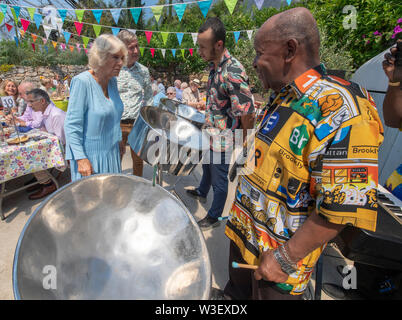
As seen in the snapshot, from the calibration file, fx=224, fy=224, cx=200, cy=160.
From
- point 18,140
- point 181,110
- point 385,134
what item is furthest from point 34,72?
point 385,134

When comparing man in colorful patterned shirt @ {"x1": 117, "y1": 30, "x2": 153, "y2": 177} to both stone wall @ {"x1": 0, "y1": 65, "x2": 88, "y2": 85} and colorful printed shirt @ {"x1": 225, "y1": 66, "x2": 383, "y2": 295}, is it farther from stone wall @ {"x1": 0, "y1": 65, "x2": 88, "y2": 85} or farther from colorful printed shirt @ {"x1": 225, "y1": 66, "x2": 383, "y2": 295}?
stone wall @ {"x1": 0, "y1": 65, "x2": 88, "y2": 85}

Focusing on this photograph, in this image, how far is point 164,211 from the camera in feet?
2.64

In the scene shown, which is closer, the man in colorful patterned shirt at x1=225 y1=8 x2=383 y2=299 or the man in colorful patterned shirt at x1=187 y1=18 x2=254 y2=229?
the man in colorful patterned shirt at x1=225 y1=8 x2=383 y2=299

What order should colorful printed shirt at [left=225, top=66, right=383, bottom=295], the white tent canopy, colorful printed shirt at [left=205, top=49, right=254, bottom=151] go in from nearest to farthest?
colorful printed shirt at [left=225, top=66, right=383, bottom=295] < colorful printed shirt at [left=205, top=49, right=254, bottom=151] < the white tent canopy

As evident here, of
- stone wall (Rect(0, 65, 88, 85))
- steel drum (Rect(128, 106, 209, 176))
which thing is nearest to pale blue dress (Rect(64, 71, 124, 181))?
steel drum (Rect(128, 106, 209, 176))

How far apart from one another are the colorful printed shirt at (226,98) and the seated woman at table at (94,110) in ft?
1.91

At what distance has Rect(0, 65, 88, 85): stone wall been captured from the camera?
10052mm

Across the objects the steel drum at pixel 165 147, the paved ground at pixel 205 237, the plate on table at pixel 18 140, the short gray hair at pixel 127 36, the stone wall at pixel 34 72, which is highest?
the stone wall at pixel 34 72

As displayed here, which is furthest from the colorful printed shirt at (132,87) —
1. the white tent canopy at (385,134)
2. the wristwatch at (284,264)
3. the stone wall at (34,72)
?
the stone wall at (34,72)

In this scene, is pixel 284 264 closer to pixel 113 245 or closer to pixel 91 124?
pixel 113 245

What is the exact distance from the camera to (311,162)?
594 millimetres

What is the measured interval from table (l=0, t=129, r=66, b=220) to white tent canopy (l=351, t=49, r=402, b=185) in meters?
3.24

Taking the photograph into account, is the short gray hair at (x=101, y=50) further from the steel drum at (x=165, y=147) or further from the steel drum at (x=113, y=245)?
the steel drum at (x=113, y=245)

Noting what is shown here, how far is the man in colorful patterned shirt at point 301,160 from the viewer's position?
54 cm
